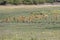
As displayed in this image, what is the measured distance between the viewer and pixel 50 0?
104 ft

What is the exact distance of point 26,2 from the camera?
31.0 meters

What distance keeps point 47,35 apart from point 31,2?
20.4 meters

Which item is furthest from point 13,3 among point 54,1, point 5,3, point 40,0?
point 54,1

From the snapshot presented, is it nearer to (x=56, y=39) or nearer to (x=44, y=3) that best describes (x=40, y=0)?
(x=44, y=3)

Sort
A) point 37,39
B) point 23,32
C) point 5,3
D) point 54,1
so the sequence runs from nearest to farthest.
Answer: point 37,39, point 23,32, point 5,3, point 54,1

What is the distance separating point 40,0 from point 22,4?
2147mm

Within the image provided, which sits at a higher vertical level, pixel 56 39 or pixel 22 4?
pixel 56 39

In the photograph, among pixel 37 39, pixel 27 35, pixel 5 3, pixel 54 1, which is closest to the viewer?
pixel 37 39

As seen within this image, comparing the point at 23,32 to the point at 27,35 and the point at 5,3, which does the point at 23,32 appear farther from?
the point at 5,3

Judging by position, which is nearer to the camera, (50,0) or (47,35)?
(47,35)

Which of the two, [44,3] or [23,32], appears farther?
[44,3]

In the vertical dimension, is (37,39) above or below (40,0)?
above

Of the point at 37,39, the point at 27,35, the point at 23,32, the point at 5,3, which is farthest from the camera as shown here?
the point at 5,3

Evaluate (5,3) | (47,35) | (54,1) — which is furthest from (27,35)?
(54,1)
